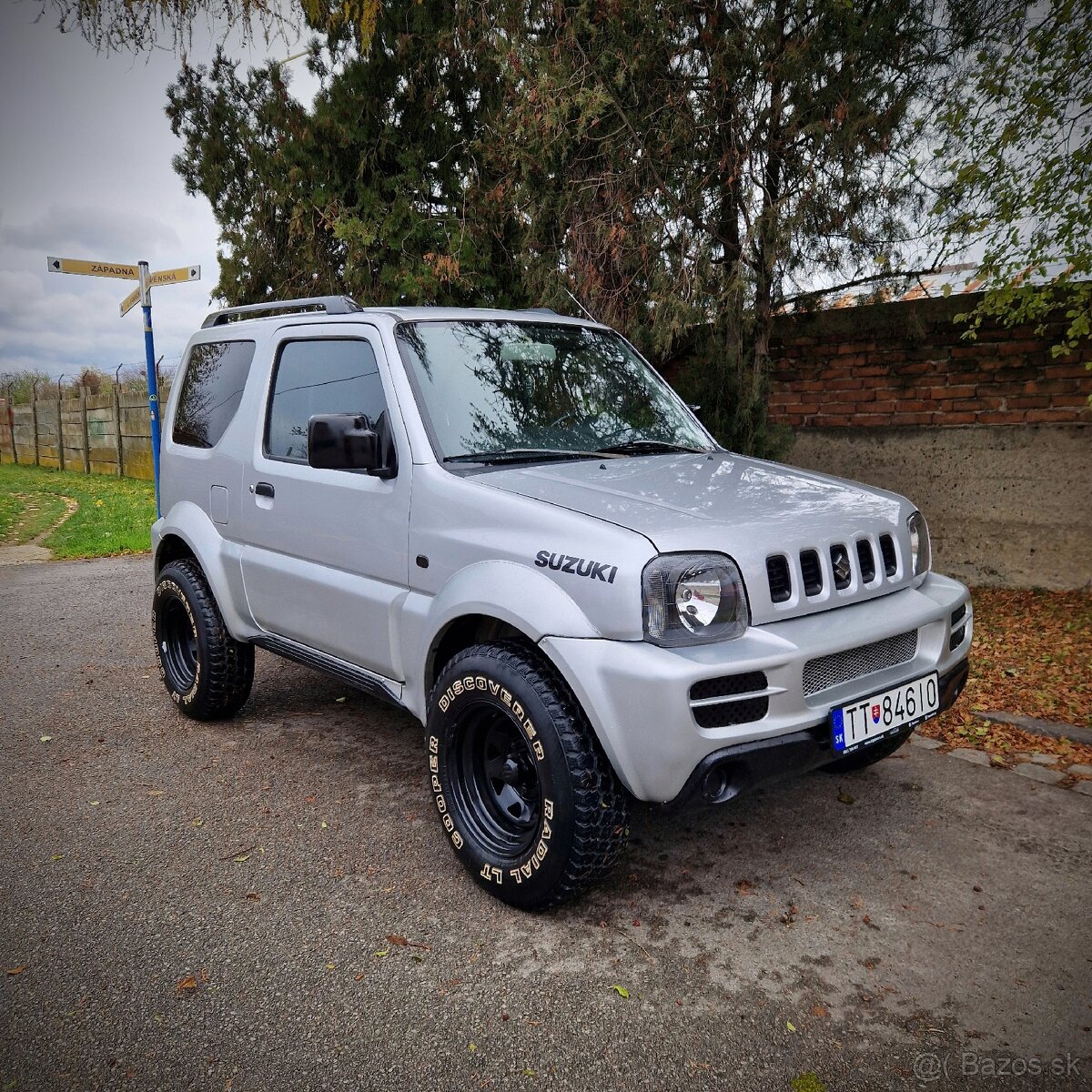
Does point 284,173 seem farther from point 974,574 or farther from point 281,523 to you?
A: point 974,574

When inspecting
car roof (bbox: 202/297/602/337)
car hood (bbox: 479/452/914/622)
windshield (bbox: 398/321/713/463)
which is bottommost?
car hood (bbox: 479/452/914/622)

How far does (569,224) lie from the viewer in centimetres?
635

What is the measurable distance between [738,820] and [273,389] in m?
2.78

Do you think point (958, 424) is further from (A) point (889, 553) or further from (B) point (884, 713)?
(B) point (884, 713)

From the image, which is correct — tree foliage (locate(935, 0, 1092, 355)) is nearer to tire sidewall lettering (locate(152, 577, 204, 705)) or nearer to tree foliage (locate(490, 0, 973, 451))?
tree foliage (locate(490, 0, 973, 451))

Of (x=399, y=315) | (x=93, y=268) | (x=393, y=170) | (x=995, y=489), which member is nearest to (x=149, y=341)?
(x=93, y=268)

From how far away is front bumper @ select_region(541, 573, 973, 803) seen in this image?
247cm

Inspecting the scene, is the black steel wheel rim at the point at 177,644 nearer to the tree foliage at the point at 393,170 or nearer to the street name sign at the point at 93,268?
the tree foliage at the point at 393,170

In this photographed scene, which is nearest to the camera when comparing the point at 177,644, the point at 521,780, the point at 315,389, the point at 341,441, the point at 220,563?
the point at 521,780

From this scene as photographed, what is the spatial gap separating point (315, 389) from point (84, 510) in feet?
39.5

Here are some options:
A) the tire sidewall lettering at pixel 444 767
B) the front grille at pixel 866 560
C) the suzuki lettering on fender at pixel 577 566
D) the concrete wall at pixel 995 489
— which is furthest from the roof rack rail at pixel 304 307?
the concrete wall at pixel 995 489

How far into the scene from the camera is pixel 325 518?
3.66 meters

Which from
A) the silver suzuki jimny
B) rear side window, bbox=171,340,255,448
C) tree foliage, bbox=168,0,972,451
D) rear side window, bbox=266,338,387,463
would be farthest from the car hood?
tree foliage, bbox=168,0,972,451

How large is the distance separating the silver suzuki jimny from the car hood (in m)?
0.01
